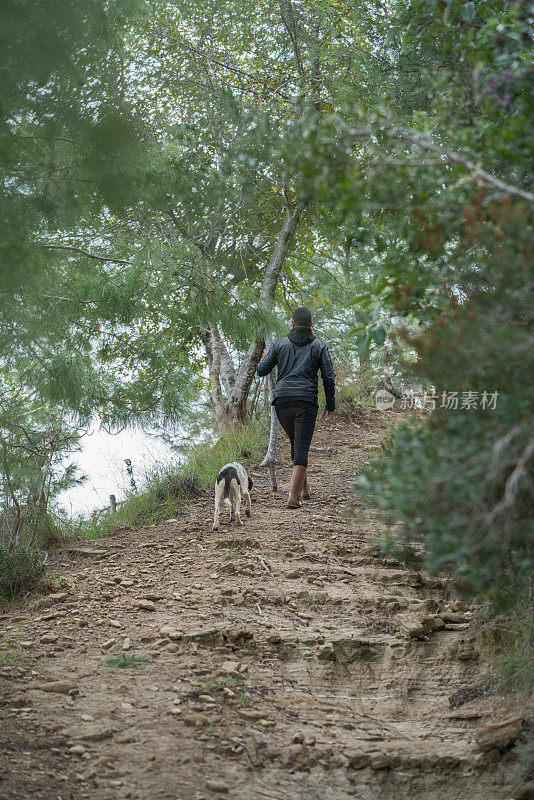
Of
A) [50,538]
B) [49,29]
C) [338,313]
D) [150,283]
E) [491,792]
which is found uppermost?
[338,313]

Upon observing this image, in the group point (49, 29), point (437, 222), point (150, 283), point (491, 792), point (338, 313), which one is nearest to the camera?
point (437, 222)

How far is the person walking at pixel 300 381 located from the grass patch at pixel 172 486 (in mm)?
1538

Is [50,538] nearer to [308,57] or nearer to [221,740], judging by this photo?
[221,740]

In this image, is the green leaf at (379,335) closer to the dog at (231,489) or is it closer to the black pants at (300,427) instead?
the dog at (231,489)

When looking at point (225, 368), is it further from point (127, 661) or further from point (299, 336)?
point (127, 661)

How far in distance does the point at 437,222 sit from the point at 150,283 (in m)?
3.77

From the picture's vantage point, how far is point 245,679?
3.94 m

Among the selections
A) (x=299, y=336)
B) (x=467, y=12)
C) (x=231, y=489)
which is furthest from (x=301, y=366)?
(x=467, y=12)

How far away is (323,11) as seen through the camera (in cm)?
1105

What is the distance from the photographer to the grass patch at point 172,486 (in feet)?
25.3

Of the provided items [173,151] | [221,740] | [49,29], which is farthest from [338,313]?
[221,740]

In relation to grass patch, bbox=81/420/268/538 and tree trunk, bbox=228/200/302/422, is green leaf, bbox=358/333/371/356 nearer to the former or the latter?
grass patch, bbox=81/420/268/538

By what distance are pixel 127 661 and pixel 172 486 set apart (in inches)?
175

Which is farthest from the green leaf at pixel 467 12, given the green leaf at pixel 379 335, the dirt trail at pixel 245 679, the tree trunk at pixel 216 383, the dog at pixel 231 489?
the tree trunk at pixel 216 383
